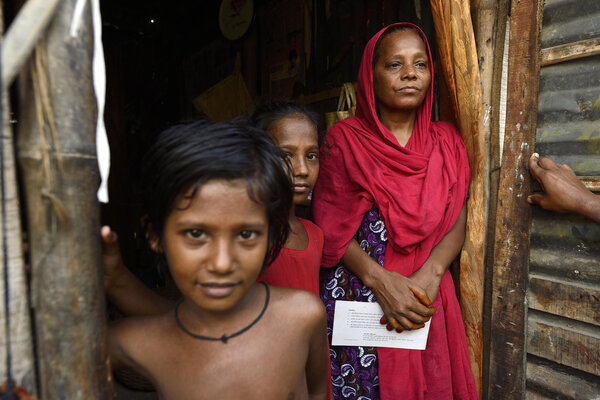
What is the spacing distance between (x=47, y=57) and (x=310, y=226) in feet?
3.44

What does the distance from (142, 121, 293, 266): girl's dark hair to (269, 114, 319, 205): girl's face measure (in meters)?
0.38

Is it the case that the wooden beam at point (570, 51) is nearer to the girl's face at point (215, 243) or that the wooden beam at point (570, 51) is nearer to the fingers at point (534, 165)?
the fingers at point (534, 165)

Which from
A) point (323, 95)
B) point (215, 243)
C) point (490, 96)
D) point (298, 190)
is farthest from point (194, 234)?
point (323, 95)

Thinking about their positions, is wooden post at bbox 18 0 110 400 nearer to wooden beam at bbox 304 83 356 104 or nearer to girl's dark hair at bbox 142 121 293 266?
girl's dark hair at bbox 142 121 293 266

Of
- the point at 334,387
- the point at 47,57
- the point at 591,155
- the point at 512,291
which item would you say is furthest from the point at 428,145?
the point at 47,57

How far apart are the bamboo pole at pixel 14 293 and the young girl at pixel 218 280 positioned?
28 centimetres

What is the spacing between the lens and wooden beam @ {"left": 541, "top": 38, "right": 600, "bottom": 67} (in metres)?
1.33

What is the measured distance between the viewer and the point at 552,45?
1.45m

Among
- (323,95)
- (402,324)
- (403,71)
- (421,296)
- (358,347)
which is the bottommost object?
(358,347)

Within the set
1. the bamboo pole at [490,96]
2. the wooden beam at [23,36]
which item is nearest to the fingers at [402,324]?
the bamboo pole at [490,96]

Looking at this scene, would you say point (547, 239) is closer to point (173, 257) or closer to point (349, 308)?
point (349, 308)

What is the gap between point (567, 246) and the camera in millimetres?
1423

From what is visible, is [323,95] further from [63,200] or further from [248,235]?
[63,200]

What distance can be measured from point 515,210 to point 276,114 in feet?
3.32
